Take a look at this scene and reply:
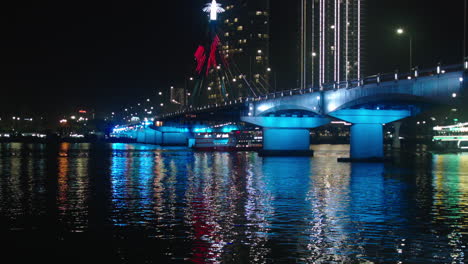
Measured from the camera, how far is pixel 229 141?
123000 mm

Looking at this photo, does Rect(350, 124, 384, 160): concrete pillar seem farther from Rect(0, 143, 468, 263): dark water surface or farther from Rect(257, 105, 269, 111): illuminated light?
Rect(0, 143, 468, 263): dark water surface

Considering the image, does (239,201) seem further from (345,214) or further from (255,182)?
(255,182)

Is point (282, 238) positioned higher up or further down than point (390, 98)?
further down

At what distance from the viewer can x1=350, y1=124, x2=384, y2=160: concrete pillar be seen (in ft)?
208

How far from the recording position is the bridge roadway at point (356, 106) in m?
43.2

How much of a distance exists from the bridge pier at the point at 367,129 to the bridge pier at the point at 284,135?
667 inches

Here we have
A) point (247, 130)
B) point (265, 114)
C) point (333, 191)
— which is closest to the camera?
point (333, 191)

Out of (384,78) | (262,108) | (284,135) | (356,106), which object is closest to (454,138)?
(284,135)

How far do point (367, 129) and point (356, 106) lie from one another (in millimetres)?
5389

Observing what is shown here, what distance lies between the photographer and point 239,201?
28844 millimetres

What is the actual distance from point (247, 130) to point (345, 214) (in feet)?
355

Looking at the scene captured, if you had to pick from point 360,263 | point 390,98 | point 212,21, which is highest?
point 212,21

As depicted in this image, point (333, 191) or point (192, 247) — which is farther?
point (333, 191)

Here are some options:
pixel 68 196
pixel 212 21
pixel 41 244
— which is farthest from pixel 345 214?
pixel 212 21
